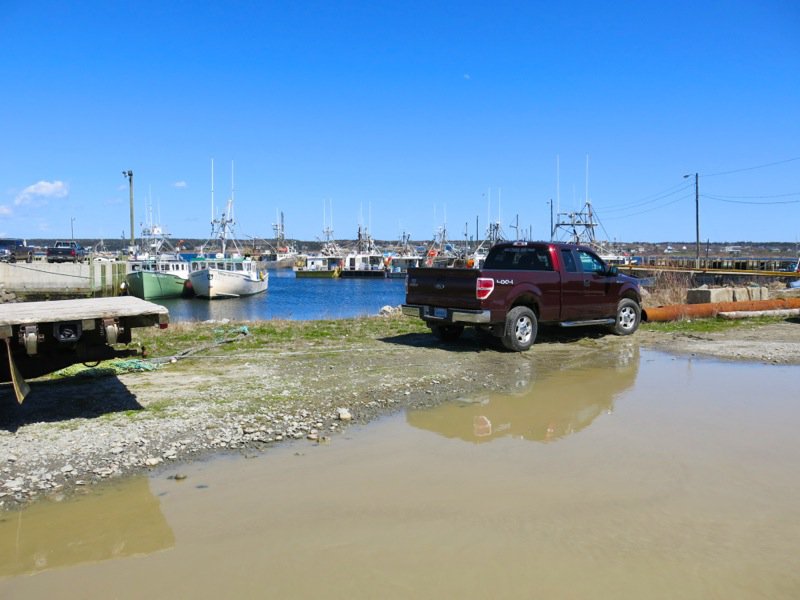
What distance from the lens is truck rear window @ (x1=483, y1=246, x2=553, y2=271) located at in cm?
1252

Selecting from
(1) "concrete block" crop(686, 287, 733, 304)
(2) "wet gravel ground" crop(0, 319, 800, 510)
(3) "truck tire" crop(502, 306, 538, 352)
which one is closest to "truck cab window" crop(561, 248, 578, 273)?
(3) "truck tire" crop(502, 306, 538, 352)

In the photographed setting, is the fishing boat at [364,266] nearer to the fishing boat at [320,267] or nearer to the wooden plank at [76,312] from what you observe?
the fishing boat at [320,267]

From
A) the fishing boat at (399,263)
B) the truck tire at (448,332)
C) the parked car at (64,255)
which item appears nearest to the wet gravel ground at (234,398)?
the truck tire at (448,332)

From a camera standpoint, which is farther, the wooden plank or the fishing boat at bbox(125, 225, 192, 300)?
the fishing boat at bbox(125, 225, 192, 300)

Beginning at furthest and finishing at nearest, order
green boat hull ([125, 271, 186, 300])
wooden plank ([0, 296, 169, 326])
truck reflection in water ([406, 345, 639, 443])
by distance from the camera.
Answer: green boat hull ([125, 271, 186, 300]), truck reflection in water ([406, 345, 639, 443]), wooden plank ([0, 296, 169, 326])

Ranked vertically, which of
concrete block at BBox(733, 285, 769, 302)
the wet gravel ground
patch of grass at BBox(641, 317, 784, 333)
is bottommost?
the wet gravel ground

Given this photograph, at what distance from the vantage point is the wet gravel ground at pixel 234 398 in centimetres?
571

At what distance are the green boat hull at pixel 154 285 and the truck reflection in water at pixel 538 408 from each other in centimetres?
4926

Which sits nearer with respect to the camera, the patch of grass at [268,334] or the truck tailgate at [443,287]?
the truck tailgate at [443,287]

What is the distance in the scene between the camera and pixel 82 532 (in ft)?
14.9

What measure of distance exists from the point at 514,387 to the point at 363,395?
7.53 feet

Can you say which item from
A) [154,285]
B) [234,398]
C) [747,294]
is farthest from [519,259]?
[154,285]

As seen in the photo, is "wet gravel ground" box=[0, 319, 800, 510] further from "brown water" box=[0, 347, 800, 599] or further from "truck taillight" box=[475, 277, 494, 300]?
"truck taillight" box=[475, 277, 494, 300]

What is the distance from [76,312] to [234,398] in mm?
2025
